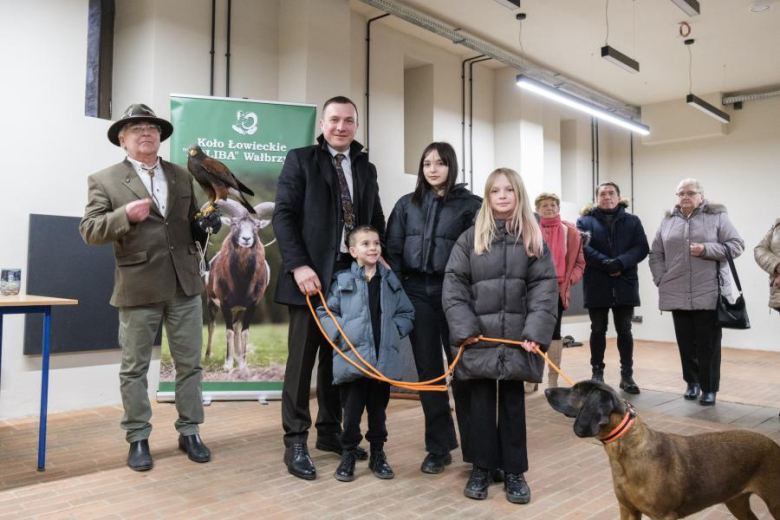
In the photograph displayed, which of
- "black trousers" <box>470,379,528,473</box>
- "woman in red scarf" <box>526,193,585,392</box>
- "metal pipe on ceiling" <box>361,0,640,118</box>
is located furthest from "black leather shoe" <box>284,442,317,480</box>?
"metal pipe on ceiling" <box>361,0,640,118</box>

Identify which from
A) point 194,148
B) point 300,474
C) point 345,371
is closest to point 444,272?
point 345,371

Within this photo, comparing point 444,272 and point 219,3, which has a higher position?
point 219,3

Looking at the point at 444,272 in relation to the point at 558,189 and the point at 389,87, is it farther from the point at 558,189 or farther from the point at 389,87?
the point at 558,189

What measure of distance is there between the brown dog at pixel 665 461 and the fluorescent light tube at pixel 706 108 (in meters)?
6.72

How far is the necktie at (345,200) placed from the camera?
2.93 m

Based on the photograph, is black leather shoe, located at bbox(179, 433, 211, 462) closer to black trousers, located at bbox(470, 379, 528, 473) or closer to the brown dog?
black trousers, located at bbox(470, 379, 528, 473)

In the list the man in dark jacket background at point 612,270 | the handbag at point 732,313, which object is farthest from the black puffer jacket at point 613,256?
the handbag at point 732,313

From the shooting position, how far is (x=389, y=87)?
677 cm

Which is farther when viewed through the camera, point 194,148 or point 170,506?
point 194,148

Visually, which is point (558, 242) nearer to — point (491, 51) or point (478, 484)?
point (478, 484)

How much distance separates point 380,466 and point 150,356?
1.28 meters

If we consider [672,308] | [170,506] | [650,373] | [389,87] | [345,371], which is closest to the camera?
[170,506]

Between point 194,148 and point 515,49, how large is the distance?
5.65 m

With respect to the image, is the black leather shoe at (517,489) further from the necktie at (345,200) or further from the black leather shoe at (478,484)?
the necktie at (345,200)
